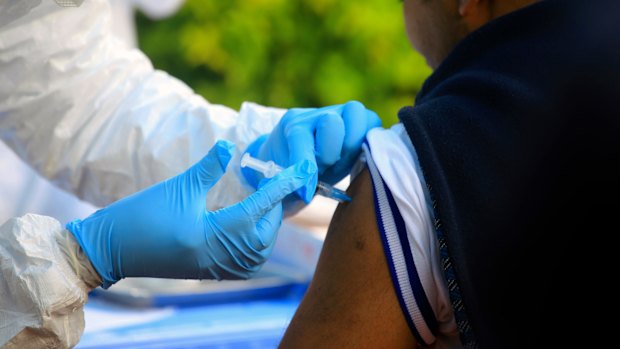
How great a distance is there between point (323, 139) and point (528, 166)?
0.61 m

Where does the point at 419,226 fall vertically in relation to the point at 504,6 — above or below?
below

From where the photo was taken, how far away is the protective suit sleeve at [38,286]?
1.22 metres

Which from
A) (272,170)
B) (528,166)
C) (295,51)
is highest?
(528,166)

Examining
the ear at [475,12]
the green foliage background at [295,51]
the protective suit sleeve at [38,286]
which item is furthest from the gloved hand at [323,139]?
the green foliage background at [295,51]

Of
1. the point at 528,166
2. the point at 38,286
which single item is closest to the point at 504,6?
the point at 528,166

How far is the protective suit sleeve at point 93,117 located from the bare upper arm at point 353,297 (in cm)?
48

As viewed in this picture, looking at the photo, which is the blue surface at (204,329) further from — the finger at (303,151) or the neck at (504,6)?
the neck at (504,6)

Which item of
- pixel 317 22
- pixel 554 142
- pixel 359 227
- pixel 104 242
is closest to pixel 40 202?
pixel 104 242

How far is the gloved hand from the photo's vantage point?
4.89 feet

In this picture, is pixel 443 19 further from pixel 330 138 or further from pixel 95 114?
pixel 95 114

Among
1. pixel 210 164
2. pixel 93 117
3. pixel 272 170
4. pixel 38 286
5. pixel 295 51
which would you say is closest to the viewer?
pixel 38 286

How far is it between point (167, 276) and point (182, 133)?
60cm

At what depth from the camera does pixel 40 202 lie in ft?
8.27

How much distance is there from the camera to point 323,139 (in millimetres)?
1495
